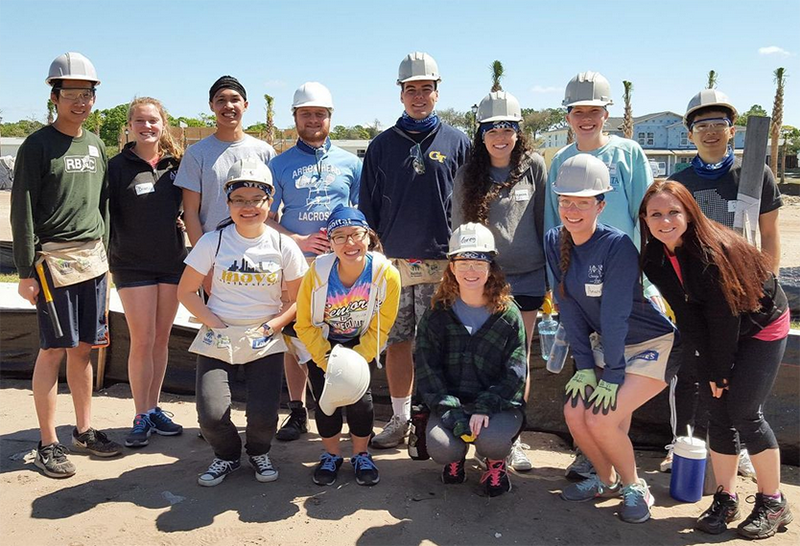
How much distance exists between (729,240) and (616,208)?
2.37 ft

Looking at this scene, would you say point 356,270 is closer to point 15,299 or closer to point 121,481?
point 121,481

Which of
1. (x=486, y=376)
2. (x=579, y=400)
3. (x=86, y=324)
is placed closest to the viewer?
(x=579, y=400)

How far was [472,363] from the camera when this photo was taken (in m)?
3.61

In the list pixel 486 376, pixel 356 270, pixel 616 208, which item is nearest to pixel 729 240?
pixel 616 208

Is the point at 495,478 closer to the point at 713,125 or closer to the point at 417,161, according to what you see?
the point at 417,161

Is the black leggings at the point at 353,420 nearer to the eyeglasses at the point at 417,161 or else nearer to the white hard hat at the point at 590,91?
the eyeglasses at the point at 417,161

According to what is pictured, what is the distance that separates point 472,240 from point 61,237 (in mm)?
2306

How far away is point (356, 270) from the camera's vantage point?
3.67 meters

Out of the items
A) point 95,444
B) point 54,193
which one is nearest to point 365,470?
point 95,444

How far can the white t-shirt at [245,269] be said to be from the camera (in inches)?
147

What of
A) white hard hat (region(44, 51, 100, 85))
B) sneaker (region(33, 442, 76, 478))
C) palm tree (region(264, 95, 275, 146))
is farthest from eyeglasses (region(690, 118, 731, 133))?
palm tree (region(264, 95, 275, 146))

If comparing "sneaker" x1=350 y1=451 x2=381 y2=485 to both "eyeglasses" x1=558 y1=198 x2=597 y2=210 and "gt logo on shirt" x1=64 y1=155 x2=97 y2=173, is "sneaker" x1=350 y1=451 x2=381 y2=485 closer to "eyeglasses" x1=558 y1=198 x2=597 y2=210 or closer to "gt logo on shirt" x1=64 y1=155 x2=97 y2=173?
"eyeglasses" x1=558 y1=198 x2=597 y2=210

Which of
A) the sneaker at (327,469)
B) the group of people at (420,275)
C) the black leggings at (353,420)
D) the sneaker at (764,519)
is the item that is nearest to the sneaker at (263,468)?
the group of people at (420,275)

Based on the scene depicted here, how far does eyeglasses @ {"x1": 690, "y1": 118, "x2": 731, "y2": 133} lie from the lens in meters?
3.70
